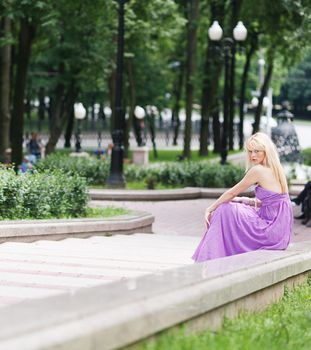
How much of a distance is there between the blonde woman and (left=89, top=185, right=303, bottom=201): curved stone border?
480 inches

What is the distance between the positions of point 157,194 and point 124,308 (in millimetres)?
17491

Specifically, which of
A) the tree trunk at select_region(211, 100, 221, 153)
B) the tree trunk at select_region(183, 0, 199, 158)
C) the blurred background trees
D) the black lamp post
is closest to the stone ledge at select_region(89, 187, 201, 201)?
the black lamp post

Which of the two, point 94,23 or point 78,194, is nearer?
point 78,194

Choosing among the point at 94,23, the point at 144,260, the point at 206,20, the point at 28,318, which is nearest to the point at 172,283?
the point at 28,318

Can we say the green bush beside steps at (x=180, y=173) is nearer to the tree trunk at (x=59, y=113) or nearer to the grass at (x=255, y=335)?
the tree trunk at (x=59, y=113)

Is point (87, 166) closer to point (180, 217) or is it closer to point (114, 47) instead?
point (180, 217)

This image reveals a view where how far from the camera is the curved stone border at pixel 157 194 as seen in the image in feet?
73.4

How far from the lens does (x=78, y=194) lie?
1534 cm

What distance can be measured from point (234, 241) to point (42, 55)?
3233 cm

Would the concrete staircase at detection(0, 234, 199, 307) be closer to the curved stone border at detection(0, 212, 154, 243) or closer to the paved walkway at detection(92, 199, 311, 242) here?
the curved stone border at detection(0, 212, 154, 243)

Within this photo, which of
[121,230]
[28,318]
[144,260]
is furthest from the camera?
[121,230]

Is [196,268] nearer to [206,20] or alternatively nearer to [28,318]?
[28,318]

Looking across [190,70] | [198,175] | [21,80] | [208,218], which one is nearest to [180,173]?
[198,175]

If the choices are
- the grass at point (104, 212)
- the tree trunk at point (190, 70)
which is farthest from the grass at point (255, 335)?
the tree trunk at point (190, 70)
